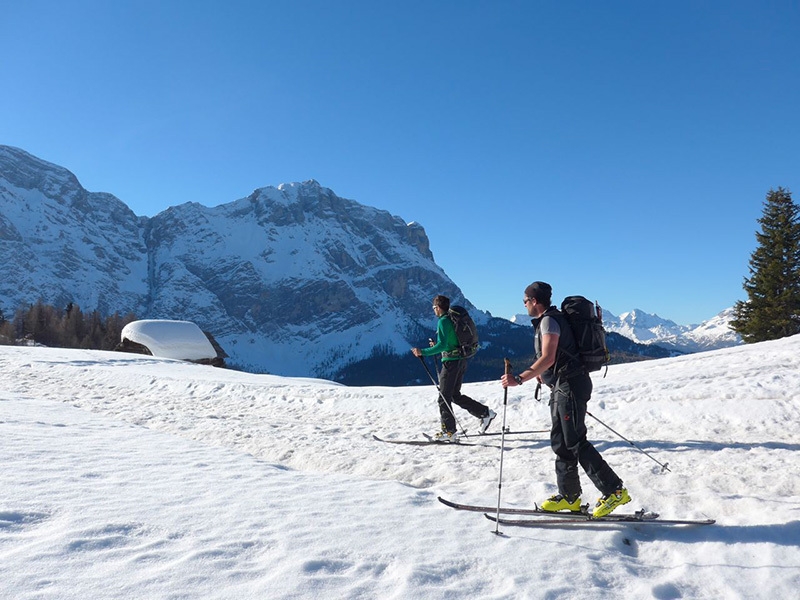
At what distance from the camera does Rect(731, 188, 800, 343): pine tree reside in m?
34.8

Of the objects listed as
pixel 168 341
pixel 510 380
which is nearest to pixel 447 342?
pixel 510 380

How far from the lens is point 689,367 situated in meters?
15.1

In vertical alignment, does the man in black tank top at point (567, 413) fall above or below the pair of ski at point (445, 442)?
above

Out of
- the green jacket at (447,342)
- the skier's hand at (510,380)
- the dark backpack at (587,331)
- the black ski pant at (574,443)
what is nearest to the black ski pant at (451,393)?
A: the green jacket at (447,342)

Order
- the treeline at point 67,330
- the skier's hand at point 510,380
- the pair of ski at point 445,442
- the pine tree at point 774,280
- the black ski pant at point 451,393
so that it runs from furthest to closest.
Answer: the treeline at point 67,330, the pine tree at point 774,280, the black ski pant at point 451,393, the pair of ski at point 445,442, the skier's hand at point 510,380

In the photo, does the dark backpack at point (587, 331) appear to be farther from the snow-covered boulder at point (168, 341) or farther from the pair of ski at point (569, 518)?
the snow-covered boulder at point (168, 341)

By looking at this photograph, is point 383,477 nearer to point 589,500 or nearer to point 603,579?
point 589,500

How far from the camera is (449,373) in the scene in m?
9.78

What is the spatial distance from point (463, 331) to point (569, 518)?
482 cm

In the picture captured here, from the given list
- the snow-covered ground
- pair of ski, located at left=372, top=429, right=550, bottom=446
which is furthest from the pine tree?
pair of ski, located at left=372, top=429, right=550, bottom=446

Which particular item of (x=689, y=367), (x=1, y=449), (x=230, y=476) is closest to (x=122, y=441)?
(x=1, y=449)

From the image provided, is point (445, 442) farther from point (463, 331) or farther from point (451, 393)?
point (463, 331)

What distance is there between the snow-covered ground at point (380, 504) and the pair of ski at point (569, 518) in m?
0.10

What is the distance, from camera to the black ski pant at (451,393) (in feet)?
32.2
